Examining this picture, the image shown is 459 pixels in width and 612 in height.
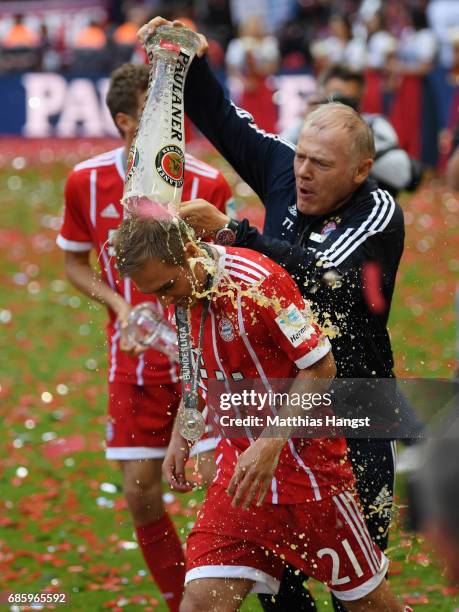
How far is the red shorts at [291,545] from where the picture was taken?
3.88m

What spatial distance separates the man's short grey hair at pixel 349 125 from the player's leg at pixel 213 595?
155 centimetres

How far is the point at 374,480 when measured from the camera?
4.30 m

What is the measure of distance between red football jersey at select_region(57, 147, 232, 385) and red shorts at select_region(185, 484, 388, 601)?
123 centimetres

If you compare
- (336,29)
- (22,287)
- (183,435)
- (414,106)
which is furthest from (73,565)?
(336,29)

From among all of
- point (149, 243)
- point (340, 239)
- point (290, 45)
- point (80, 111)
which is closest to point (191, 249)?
point (149, 243)

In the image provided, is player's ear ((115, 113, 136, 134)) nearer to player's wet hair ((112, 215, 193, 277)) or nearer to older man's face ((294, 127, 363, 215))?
older man's face ((294, 127, 363, 215))

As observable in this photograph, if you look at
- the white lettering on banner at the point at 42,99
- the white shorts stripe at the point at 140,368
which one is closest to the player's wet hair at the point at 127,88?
the white shorts stripe at the point at 140,368

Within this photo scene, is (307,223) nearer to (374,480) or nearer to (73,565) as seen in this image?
(374,480)

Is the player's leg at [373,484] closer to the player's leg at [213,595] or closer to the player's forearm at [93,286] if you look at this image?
the player's leg at [213,595]

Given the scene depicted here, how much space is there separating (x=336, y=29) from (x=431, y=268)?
8885mm

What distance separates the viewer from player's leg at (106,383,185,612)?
4988 mm

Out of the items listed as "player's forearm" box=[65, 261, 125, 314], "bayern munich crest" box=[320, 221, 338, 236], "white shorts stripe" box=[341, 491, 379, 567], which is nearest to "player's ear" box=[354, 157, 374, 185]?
"bayern munich crest" box=[320, 221, 338, 236]

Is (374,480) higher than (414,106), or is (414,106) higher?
(374,480)

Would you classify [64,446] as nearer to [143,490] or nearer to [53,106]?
[143,490]
